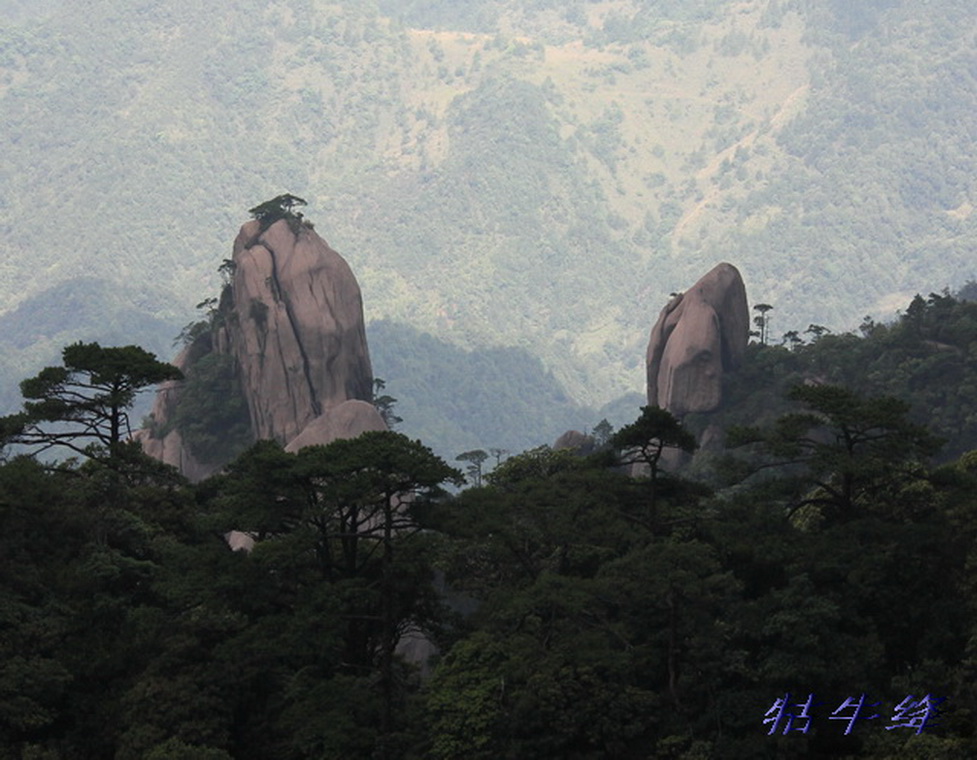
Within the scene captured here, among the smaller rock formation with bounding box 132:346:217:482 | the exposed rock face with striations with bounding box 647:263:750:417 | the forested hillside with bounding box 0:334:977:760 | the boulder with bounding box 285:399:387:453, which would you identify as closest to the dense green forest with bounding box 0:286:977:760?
the forested hillside with bounding box 0:334:977:760

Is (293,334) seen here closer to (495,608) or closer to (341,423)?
(341,423)

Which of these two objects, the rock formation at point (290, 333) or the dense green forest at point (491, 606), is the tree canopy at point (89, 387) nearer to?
the dense green forest at point (491, 606)

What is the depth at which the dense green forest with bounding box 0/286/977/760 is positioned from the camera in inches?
1326

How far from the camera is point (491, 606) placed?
124ft

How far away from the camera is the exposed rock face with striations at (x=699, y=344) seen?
75.7m

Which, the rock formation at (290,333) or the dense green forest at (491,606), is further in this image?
the rock formation at (290,333)

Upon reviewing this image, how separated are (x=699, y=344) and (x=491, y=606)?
39.4m

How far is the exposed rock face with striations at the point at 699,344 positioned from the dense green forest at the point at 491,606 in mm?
32585

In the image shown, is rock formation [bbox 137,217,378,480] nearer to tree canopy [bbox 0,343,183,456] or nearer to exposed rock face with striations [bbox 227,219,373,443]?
exposed rock face with striations [bbox 227,219,373,443]

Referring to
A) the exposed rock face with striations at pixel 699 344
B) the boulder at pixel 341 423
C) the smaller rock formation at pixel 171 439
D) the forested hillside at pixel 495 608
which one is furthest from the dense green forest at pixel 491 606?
the smaller rock formation at pixel 171 439

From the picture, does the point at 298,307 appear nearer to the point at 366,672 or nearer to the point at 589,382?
the point at 366,672

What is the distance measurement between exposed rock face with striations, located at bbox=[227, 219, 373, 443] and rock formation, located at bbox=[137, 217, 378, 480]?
0.04 metres

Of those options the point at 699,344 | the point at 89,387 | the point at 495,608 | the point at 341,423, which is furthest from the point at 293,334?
the point at 495,608

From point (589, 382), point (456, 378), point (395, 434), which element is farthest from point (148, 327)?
point (395, 434)
